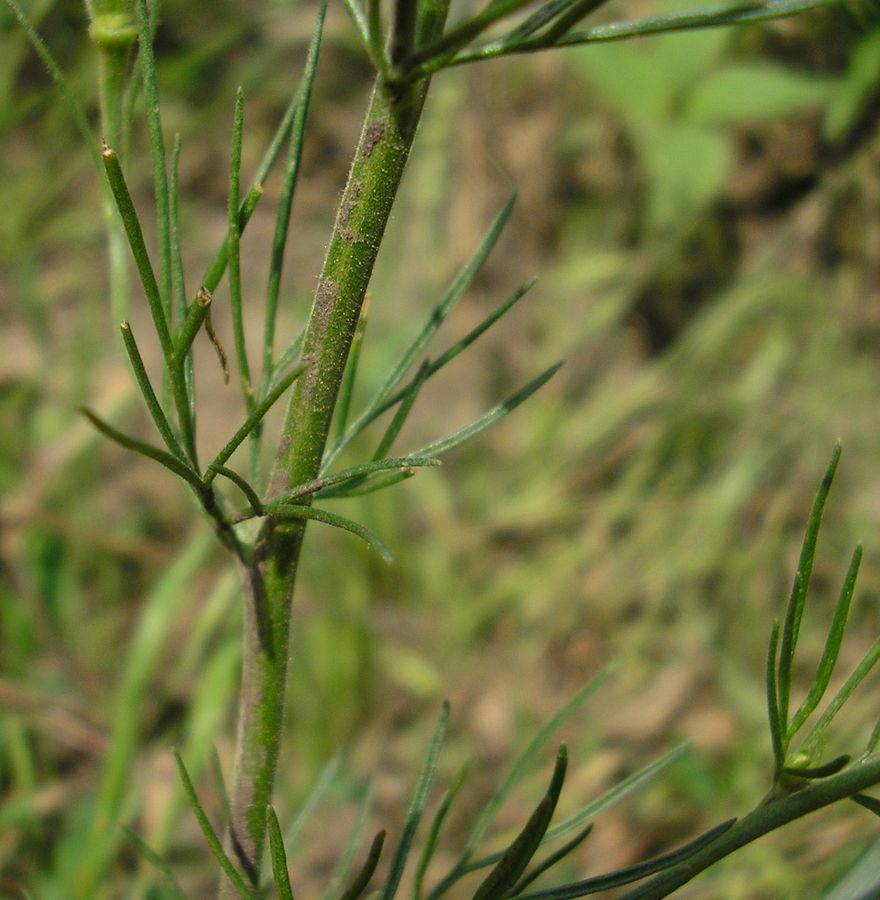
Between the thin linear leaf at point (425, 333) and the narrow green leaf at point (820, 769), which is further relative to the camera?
the thin linear leaf at point (425, 333)

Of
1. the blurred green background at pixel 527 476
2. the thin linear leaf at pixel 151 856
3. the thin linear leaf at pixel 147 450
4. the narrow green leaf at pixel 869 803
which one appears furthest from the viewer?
the blurred green background at pixel 527 476

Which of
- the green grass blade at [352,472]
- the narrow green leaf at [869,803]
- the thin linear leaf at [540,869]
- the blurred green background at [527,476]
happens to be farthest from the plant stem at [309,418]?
the blurred green background at [527,476]

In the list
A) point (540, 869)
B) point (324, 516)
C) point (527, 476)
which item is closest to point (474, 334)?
point (324, 516)

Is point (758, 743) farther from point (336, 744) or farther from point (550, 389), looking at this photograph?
point (550, 389)

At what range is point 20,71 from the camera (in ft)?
6.33

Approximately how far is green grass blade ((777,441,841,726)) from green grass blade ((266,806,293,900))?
0.63 feet

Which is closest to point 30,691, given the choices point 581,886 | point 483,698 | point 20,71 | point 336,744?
point 336,744

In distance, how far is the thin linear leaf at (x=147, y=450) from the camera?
314 mm

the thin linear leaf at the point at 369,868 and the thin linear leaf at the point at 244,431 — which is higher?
the thin linear leaf at the point at 244,431

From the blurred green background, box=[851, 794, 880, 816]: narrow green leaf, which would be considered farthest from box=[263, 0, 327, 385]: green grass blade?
the blurred green background

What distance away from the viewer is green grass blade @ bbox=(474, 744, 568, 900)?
1.21ft

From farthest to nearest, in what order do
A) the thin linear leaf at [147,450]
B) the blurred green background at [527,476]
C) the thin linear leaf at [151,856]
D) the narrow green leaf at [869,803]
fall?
the blurred green background at [527,476], the thin linear leaf at [151,856], the narrow green leaf at [869,803], the thin linear leaf at [147,450]

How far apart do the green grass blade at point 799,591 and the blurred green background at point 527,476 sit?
0.72 metres

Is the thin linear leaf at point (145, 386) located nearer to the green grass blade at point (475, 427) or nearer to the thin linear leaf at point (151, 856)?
the green grass blade at point (475, 427)
